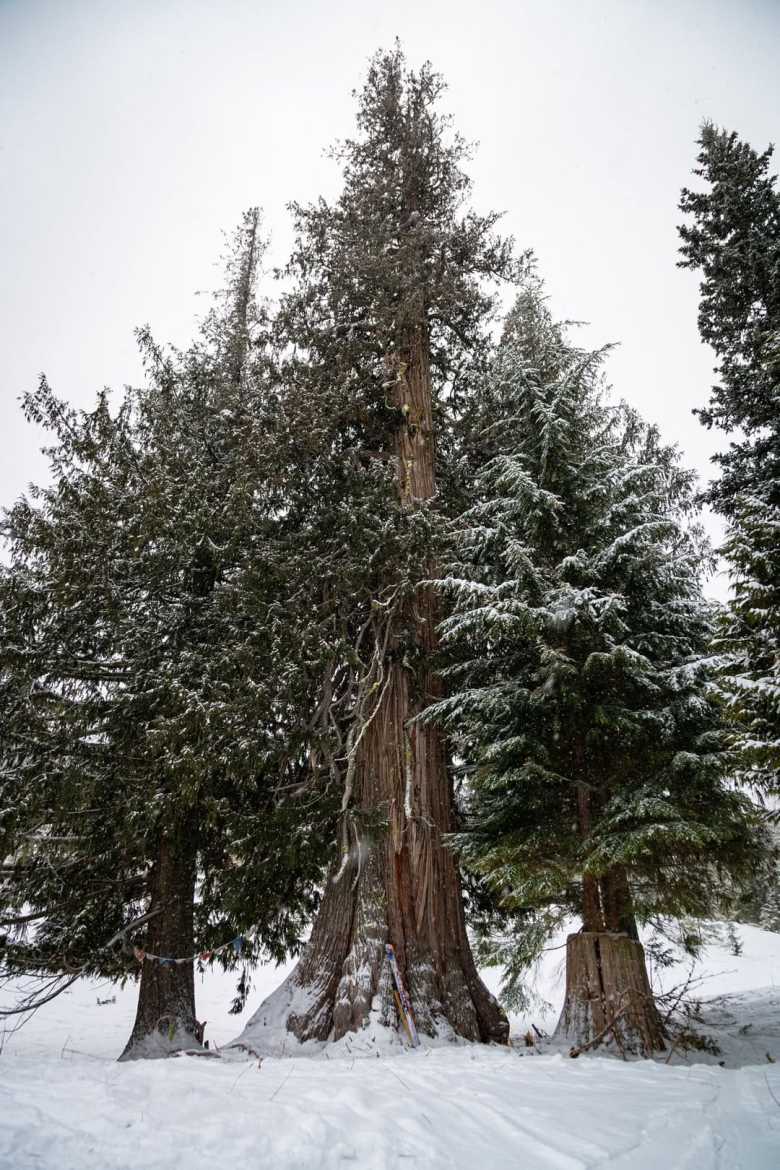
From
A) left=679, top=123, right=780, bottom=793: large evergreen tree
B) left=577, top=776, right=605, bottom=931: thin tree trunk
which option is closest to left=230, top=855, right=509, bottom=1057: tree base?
left=577, top=776, right=605, bottom=931: thin tree trunk

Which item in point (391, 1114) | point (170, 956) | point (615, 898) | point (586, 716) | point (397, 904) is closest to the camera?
point (391, 1114)

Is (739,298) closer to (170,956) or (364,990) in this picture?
(364,990)

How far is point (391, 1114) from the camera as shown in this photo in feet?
9.05

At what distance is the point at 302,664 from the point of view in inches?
238

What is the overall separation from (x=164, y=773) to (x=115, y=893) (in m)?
2.12

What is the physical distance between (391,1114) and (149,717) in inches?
177

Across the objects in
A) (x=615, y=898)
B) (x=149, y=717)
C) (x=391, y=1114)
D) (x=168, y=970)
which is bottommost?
(x=391, y=1114)

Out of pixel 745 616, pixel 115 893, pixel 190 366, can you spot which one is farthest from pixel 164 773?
pixel 190 366

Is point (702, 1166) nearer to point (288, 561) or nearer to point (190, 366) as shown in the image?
point (288, 561)

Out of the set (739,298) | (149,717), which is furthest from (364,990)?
(739,298)

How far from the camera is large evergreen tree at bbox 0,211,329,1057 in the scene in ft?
18.6

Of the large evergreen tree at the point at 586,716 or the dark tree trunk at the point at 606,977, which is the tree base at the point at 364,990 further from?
the dark tree trunk at the point at 606,977

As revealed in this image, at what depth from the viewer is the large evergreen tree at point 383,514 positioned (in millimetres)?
5703

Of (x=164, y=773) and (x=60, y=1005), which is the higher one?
(x=164, y=773)
